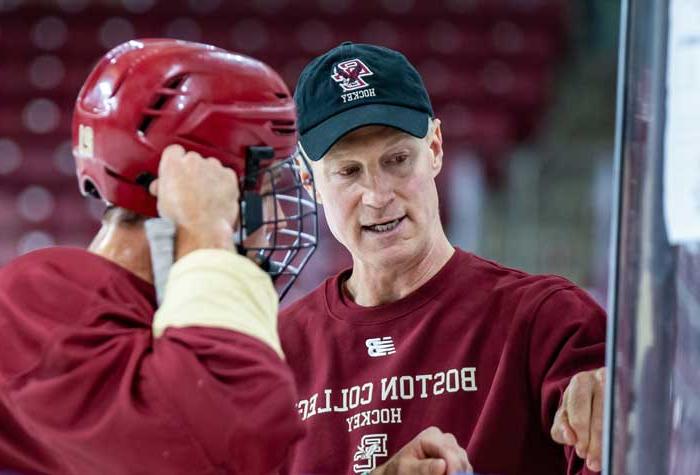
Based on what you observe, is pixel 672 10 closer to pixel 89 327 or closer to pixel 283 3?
pixel 89 327

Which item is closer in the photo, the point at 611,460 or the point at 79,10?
the point at 611,460

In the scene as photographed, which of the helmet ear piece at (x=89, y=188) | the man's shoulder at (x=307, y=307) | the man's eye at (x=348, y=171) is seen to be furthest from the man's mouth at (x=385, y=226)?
the helmet ear piece at (x=89, y=188)

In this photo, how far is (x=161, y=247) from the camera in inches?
59.5

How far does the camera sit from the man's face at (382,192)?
2.16 m

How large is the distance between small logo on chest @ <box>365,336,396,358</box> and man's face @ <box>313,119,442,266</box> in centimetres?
14

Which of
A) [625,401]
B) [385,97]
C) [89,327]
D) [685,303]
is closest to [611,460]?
[625,401]

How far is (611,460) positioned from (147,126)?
0.77m

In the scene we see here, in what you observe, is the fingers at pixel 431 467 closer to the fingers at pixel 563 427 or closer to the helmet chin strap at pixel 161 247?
the fingers at pixel 563 427

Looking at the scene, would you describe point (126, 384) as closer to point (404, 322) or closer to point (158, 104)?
point (158, 104)

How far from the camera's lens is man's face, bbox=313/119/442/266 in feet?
7.09

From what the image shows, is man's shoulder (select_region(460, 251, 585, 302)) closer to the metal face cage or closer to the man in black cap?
the man in black cap

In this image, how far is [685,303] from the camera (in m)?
1.04

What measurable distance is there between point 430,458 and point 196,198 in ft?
1.92

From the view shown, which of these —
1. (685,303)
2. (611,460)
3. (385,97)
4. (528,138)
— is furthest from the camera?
(528,138)
